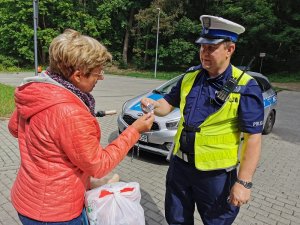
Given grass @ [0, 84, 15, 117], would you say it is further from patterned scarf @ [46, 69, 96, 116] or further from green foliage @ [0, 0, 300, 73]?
green foliage @ [0, 0, 300, 73]

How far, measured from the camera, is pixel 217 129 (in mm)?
2176

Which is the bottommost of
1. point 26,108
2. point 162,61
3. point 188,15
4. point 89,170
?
point 162,61

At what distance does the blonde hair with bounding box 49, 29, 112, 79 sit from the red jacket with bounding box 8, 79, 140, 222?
12 cm

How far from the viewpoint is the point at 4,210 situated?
3621 millimetres

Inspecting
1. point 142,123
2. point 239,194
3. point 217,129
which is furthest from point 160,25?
point 142,123

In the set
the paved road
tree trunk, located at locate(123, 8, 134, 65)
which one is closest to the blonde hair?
the paved road

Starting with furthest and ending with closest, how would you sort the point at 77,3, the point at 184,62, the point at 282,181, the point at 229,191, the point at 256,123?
the point at 77,3 < the point at 184,62 < the point at 282,181 < the point at 229,191 < the point at 256,123

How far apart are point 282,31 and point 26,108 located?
99.0 ft

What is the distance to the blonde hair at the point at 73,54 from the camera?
154 cm

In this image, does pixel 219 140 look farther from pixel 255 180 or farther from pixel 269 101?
pixel 269 101

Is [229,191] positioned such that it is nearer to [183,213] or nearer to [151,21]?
[183,213]

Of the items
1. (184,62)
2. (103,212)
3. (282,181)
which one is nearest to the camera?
(103,212)

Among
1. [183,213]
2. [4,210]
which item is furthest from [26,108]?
[4,210]

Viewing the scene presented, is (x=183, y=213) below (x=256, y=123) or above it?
below
